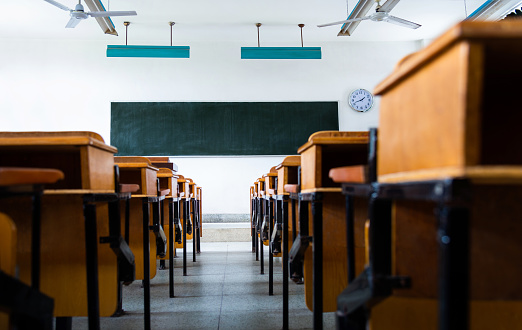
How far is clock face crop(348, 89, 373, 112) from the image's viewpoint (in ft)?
24.3

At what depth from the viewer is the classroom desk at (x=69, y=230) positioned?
63.1 inches

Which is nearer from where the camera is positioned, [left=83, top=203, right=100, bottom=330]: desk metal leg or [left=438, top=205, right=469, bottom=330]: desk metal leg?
[left=438, top=205, right=469, bottom=330]: desk metal leg

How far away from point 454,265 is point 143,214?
175 cm

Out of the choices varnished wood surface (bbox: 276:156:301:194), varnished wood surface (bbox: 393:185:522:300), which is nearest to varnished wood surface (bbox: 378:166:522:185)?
varnished wood surface (bbox: 393:185:522:300)

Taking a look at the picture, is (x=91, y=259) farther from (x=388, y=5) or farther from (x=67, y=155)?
(x=388, y=5)

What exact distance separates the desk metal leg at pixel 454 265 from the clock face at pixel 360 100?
273 inches

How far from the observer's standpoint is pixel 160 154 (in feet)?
23.4

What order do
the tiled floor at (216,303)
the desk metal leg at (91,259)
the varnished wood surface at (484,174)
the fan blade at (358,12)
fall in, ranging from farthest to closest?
the fan blade at (358,12), the tiled floor at (216,303), the desk metal leg at (91,259), the varnished wood surface at (484,174)

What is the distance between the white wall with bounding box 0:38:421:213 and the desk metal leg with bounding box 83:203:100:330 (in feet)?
18.9

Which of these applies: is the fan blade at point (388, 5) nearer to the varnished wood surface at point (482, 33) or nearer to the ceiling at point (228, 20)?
the ceiling at point (228, 20)

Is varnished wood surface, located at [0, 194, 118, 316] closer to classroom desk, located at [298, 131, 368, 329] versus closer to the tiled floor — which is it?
the tiled floor

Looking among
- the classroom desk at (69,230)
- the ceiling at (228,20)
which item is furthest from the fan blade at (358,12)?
the classroom desk at (69,230)

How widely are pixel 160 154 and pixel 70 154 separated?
5301 mm

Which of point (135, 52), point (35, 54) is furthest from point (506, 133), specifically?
point (35, 54)
